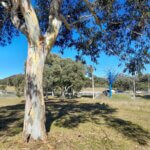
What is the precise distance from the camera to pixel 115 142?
→ 20.6 ft

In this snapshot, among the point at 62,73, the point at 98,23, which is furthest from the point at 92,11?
the point at 62,73

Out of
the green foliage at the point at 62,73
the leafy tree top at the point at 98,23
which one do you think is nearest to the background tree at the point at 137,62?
the leafy tree top at the point at 98,23

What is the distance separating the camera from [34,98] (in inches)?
232

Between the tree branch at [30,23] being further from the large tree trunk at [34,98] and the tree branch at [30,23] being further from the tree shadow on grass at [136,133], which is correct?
the tree shadow on grass at [136,133]

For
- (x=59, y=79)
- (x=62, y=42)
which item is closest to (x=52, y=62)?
(x=59, y=79)

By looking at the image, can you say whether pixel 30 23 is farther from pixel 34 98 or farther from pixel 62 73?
pixel 62 73

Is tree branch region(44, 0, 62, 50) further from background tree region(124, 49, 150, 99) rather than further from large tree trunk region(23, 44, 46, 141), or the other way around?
background tree region(124, 49, 150, 99)

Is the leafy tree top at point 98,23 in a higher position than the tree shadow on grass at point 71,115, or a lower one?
higher

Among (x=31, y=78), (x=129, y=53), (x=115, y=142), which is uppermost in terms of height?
(x=129, y=53)

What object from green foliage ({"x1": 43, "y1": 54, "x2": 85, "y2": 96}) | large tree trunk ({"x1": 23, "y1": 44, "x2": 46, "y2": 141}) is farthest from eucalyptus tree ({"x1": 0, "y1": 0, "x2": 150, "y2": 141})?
green foliage ({"x1": 43, "y1": 54, "x2": 85, "y2": 96})

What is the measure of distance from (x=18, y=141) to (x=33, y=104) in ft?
3.78

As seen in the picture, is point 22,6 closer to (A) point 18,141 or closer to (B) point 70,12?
(A) point 18,141

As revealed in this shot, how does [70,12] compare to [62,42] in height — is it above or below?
above

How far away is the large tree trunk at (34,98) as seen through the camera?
5871 mm
